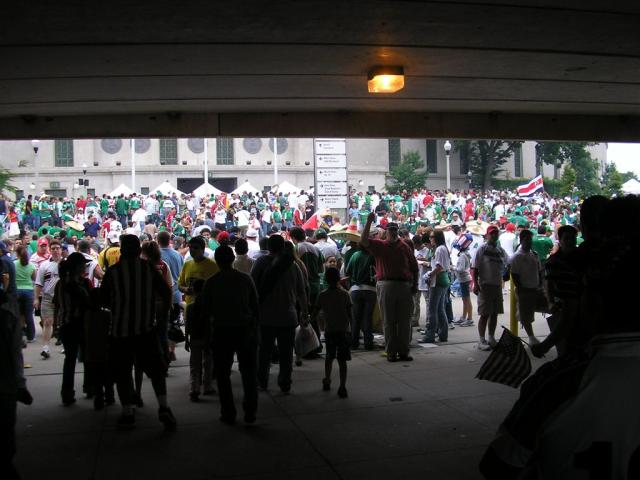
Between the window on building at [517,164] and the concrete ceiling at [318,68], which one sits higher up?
the window on building at [517,164]

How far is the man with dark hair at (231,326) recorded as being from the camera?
689cm

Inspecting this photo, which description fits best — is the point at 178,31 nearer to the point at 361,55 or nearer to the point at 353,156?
the point at 361,55

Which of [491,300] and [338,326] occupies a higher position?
[491,300]

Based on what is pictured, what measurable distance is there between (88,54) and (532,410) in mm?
5855

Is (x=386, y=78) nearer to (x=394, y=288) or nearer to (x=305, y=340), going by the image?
(x=394, y=288)

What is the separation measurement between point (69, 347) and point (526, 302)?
6486mm

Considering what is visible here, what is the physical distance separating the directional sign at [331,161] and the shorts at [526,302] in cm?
909

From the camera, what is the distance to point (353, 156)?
60.2 meters

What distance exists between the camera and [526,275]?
1039cm

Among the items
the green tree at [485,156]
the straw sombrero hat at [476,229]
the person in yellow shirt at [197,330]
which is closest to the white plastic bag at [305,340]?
the person in yellow shirt at [197,330]

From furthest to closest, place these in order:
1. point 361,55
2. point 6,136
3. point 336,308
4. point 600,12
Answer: point 6,136, point 336,308, point 361,55, point 600,12

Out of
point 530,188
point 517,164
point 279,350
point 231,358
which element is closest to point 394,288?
point 279,350

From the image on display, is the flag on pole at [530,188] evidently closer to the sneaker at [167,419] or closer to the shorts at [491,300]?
the shorts at [491,300]

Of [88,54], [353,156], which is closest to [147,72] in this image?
[88,54]
